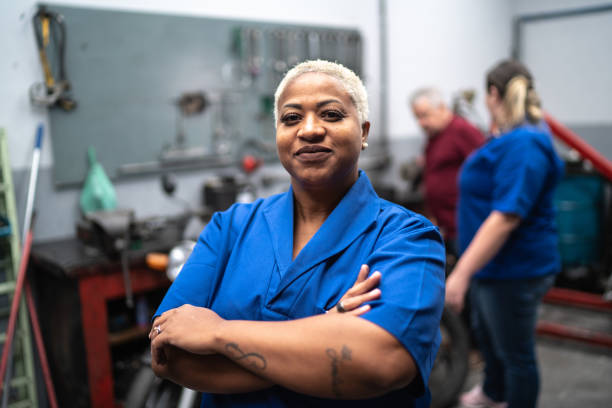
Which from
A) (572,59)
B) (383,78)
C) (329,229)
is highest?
(572,59)

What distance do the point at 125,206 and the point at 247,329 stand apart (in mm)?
2040

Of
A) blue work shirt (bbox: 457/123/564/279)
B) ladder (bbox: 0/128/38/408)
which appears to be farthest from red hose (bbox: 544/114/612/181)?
ladder (bbox: 0/128/38/408)

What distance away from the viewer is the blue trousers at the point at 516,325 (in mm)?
1749

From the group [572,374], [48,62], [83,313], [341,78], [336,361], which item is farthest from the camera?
[572,374]

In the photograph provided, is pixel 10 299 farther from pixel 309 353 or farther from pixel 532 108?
pixel 532 108

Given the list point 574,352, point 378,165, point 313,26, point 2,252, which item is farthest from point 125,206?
point 574,352

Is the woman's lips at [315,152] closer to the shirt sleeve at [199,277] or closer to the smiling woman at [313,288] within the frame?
the smiling woman at [313,288]

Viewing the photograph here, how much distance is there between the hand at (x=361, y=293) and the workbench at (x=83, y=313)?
146cm

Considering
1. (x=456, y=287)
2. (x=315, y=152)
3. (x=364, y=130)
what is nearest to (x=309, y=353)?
(x=315, y=152)

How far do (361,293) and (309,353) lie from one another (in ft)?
0.45

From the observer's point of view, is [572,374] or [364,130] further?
[572,374]

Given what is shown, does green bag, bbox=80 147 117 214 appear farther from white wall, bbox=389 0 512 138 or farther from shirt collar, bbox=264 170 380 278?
white wall, bbox=389 0 512 138

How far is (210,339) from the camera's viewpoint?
2.81 feet

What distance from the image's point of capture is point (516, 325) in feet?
5.76
